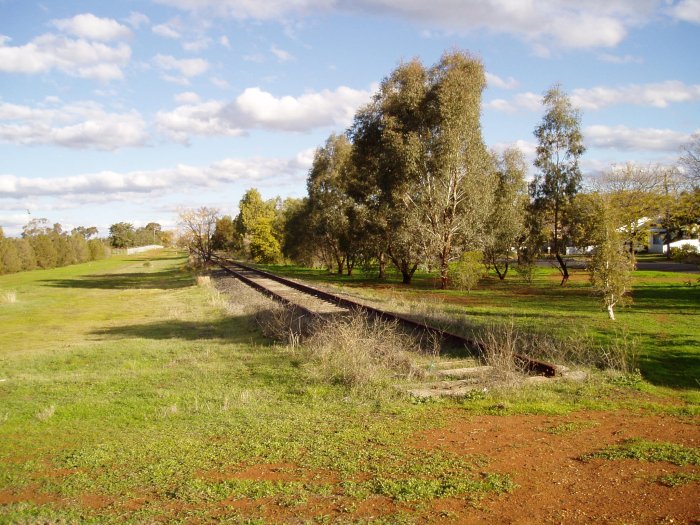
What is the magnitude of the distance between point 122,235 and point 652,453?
598 ft

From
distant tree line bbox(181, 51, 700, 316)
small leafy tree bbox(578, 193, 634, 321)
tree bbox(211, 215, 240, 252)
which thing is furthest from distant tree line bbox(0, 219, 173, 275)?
small leafy tree bbox(578, 193, 634, 321)

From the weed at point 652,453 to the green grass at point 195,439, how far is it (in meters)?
1.31

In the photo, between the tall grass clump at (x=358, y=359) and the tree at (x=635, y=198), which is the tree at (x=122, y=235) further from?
the tall grass clump at (x=358, y=359)

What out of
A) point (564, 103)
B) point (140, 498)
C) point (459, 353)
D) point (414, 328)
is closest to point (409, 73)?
point (564, 103)

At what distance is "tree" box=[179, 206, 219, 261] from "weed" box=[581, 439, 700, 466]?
186 feet

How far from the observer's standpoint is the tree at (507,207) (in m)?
33.2

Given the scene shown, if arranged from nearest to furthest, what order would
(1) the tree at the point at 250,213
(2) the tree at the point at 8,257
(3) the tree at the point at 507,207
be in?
(3) the tree at the point at 507,207 → (2) the tree at the point at 8,257 → (1) the tree at the point at 250,213

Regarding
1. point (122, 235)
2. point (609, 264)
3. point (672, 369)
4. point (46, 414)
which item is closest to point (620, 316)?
point (609, 264)

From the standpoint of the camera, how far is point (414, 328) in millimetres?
14062

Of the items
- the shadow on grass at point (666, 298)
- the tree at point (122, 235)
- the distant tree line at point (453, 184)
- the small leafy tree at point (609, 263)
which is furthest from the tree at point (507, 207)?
the tree at point (122, 235)

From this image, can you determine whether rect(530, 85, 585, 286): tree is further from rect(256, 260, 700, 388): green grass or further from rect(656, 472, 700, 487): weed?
rect(656, 472, 700, 487): weed

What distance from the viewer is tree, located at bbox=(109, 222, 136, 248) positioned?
166500 millimetres

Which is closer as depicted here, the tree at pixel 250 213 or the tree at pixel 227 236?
the tree at pixel 250 213

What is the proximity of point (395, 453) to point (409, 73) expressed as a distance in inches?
1141
